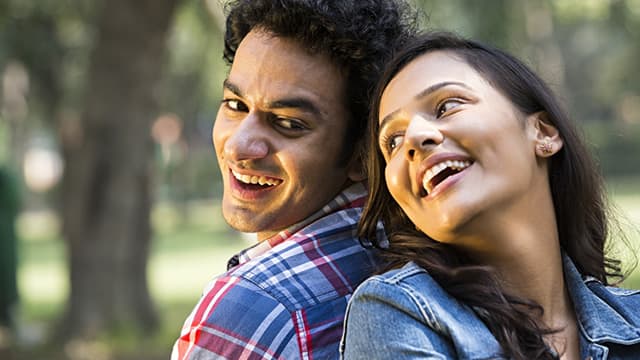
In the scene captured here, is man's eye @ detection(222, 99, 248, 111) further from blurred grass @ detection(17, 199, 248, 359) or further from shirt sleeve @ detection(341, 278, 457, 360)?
blurred grass @ detection(17, 199, 248, 359)

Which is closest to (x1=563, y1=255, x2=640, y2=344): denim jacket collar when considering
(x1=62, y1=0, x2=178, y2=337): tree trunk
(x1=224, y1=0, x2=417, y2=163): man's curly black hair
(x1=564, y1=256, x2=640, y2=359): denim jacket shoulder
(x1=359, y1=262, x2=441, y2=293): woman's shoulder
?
(x1=564, y1=256, x2=640, y2=359): denim jacket shoulder

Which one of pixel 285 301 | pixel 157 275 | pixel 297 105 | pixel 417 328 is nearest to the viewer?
pixel 417 328

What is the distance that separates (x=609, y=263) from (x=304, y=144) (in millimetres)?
610

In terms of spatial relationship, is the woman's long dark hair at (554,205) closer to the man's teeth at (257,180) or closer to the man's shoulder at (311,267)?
the man's shoulder at (311,267)

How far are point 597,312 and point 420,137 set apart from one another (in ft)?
1.35

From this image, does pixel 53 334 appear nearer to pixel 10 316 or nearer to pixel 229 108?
pixel 10 316

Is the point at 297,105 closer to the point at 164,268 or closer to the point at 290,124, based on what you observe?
the point at 290,124

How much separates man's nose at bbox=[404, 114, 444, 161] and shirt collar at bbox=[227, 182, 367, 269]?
0.50 metres

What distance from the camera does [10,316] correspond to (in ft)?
33.3

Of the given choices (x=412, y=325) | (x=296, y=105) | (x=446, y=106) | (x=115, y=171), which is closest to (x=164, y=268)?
(x=115, y=171)

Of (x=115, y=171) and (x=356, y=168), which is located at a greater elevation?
(x=356, y=168)

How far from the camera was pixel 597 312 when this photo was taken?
181 centimetres

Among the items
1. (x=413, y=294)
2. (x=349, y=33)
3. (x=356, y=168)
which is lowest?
(x=413, y=294)

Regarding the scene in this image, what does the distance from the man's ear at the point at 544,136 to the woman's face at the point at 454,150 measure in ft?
0.04
